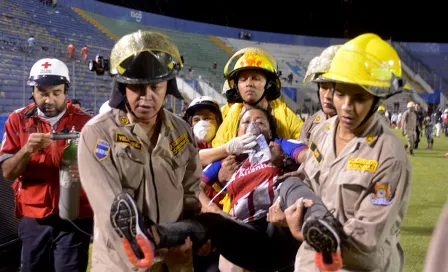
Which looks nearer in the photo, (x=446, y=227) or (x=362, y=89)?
(x=446, y=227)

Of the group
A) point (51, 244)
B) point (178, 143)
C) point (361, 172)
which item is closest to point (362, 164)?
point (361, 172)

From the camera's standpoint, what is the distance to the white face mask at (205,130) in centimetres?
395

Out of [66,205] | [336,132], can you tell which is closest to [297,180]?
[336,132]

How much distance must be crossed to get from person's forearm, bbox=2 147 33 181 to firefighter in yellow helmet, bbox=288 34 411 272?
2.00 meters

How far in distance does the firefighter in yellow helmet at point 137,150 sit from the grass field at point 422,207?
3.94 metres

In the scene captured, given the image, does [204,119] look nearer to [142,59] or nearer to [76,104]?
[76,104]

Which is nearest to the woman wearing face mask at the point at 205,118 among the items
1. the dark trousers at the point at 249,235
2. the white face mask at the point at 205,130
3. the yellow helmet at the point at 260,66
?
the white face mask at the point at 205,130

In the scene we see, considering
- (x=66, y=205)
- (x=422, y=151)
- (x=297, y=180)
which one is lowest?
(x=422, y=151)

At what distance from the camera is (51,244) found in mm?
3580

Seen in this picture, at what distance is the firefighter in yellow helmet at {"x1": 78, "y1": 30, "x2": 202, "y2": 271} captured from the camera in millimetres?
2053

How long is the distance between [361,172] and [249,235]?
94cm

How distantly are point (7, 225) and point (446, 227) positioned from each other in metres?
4.59

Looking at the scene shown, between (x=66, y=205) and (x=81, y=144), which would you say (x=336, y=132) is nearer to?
(x=81, y=144)

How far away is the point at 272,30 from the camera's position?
150 ft
